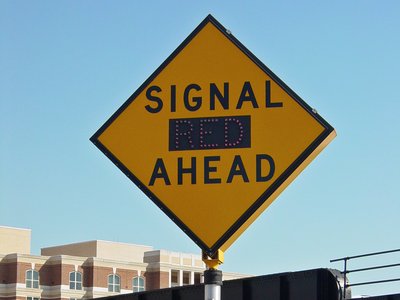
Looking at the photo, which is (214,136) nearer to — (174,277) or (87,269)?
(87,269)

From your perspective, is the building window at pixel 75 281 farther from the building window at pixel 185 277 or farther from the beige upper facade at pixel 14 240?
the building window at pixel 185 277

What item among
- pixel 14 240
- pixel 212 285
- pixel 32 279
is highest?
pixel 14 240

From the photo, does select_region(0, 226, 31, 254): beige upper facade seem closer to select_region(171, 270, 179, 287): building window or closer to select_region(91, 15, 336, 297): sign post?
select_region(171, 270, 179, 287): building window

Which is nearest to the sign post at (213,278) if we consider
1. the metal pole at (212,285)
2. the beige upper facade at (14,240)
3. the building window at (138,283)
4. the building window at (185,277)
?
the metal pole at (212,285)

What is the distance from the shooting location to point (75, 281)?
12781 cm

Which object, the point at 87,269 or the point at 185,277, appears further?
the point at 185,277

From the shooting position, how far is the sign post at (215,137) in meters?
6.64

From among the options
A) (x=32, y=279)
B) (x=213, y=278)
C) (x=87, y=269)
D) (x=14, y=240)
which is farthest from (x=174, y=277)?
(x=213, y=278)

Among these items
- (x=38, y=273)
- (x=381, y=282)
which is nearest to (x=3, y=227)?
(x=38, y=273)

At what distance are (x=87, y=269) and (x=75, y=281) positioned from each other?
2.33m

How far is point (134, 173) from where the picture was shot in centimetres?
702

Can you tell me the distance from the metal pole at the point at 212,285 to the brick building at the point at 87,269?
386 feet

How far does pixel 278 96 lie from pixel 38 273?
399 feet

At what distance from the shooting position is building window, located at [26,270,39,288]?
124438 millimetres
